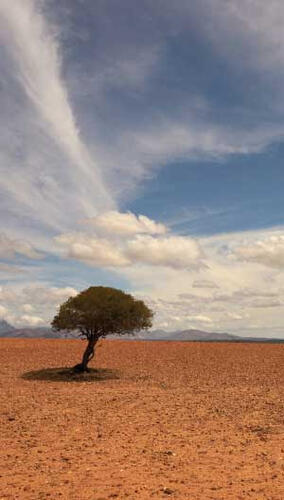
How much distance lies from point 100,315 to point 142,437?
18.1 metres

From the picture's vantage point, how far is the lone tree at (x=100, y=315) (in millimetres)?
33062

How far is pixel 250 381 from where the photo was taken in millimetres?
30172

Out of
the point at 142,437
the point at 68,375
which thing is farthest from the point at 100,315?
the point at 142,437

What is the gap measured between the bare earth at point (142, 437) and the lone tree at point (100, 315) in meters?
3.15

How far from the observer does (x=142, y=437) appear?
597 inches

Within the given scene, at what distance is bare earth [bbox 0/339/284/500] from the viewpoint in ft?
34.8

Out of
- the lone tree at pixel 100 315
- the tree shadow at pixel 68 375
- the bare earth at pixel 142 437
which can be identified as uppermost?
the lone tree at pixel 100 315

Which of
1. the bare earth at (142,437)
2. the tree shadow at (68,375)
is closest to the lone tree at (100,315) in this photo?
the tree shadow at (68,375)

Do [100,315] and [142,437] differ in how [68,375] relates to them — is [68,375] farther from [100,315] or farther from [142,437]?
[142,437]

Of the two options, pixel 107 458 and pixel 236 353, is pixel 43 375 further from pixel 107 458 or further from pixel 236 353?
pixel 236 353

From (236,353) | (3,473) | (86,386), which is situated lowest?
(3,473)

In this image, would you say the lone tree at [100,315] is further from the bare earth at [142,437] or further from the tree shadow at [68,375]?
the bare earth at [142,437]

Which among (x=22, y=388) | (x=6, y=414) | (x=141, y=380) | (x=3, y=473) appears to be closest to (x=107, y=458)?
(x=3, y=473)

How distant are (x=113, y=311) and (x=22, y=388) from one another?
28.0 ft
